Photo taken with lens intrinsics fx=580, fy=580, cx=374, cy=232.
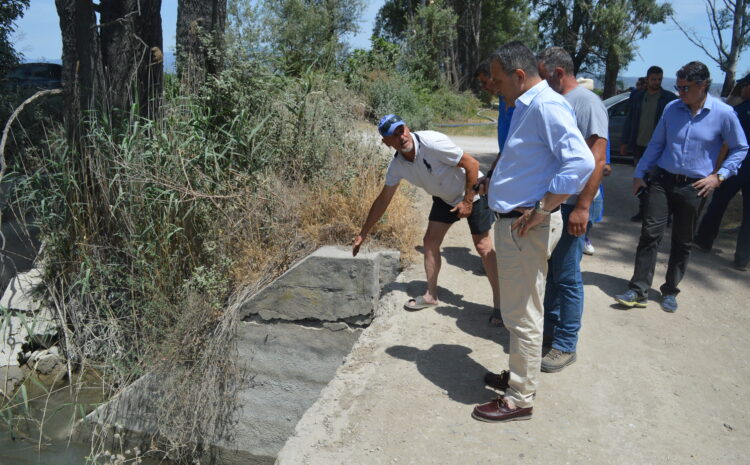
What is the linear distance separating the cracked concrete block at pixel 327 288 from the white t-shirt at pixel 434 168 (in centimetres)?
109

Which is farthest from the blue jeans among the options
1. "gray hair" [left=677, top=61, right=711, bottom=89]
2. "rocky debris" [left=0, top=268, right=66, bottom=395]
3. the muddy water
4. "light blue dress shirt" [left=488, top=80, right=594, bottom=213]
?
"rocky debris" [left=0, top=268, right=66, bottom=395]

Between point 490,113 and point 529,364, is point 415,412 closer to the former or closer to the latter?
point 529,364

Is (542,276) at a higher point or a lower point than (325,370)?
higher

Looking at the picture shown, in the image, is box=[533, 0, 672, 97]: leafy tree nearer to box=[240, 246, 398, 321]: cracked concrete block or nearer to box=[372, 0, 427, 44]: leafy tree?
box=[372, 0, 427, 44]: leafy tree

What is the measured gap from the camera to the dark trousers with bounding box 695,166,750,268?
574cm

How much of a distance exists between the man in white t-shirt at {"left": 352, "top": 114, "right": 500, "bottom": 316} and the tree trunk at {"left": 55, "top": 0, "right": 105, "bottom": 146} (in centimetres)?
333

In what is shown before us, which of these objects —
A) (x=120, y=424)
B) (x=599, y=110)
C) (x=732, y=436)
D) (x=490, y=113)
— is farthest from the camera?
(x=490, y=113)

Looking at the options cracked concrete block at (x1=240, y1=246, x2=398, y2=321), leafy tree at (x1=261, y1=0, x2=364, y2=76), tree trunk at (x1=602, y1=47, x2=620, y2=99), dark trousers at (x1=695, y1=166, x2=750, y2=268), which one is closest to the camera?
cracked concrete block at (x1=240, y1=246, x2=398, y2=321)

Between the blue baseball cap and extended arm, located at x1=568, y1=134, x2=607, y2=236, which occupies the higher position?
the blue baseball cap

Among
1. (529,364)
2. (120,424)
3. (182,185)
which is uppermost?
(182,185)

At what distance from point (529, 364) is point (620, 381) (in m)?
1.03

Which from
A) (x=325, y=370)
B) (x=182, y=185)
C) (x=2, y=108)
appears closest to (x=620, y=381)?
(x=325, y=370)

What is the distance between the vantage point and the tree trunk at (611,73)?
24.1m

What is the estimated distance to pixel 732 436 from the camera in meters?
3.34
